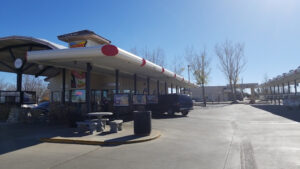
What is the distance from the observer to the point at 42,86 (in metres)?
50.7

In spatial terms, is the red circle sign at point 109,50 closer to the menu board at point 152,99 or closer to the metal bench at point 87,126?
the metal bench at point 87,126

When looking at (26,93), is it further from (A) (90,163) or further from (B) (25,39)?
(A) (90,163)

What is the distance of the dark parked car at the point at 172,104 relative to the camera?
17.9 metres

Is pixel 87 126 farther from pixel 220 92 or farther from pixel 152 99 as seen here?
pixel 220 92

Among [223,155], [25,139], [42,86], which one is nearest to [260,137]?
[223,155]

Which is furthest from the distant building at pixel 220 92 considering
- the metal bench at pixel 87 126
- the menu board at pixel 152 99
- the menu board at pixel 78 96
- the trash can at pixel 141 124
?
the metal bench at pixel 87 126

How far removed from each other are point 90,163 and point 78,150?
1.59 meters

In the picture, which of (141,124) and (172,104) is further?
(172,104)


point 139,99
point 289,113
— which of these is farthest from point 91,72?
point 289,113

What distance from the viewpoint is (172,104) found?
18.2 meters

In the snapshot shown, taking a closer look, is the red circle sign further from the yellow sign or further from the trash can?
the yellow sign

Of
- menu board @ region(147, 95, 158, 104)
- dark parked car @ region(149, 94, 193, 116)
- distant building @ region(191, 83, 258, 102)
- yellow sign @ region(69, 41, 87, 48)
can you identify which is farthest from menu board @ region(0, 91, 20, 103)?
distant building @ region(191, 83, 258, 102)

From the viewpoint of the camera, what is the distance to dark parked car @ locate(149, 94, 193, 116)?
17938 millimetres

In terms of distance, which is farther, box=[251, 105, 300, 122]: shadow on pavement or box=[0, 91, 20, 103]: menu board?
box=[251, 105, 300, 122]: shadow on pavement
